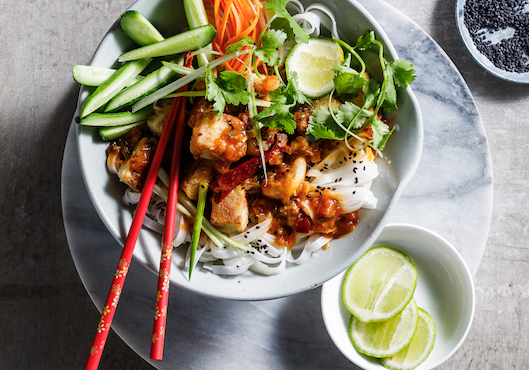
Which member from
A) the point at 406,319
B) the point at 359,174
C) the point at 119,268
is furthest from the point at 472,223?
the point at 119,268

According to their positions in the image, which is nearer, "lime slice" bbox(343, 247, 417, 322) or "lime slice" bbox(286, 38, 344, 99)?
"lime slice" bbox(286, 38, 344, 99)

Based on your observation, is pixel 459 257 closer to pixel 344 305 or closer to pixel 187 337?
pixel 344 305

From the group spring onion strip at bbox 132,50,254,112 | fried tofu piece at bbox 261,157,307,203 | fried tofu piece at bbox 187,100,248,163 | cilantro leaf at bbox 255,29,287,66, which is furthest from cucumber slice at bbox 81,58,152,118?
fried tofu piece at bbox 261,157,307,203

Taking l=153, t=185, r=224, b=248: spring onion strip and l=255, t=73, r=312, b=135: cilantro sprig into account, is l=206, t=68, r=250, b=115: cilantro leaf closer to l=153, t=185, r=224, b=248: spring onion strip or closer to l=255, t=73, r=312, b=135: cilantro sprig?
l=255, t=73, r=312, b=135: cilantro sprig

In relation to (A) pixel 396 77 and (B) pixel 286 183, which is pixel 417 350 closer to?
(B) pixel 286 183

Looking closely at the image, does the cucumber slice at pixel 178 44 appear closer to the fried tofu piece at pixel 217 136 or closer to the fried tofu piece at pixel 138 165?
the fried tofu piece at pixel 217 136

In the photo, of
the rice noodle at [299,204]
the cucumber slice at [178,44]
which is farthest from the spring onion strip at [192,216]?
the cucumber slice at [178,44]

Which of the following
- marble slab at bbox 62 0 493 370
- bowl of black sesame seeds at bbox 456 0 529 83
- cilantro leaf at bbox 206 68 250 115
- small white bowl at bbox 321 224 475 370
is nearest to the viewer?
cilantro leaf at bbox 206 68 250 115

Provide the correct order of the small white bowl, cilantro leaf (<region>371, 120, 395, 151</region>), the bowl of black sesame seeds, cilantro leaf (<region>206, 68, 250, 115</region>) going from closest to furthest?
cilantro leaf (<region>206, 68, 250, 115</region>)
cilantro leaf (<region>371, 120, 395, 151</region>)
the small white bowl
the bowl of black sesame seeds
